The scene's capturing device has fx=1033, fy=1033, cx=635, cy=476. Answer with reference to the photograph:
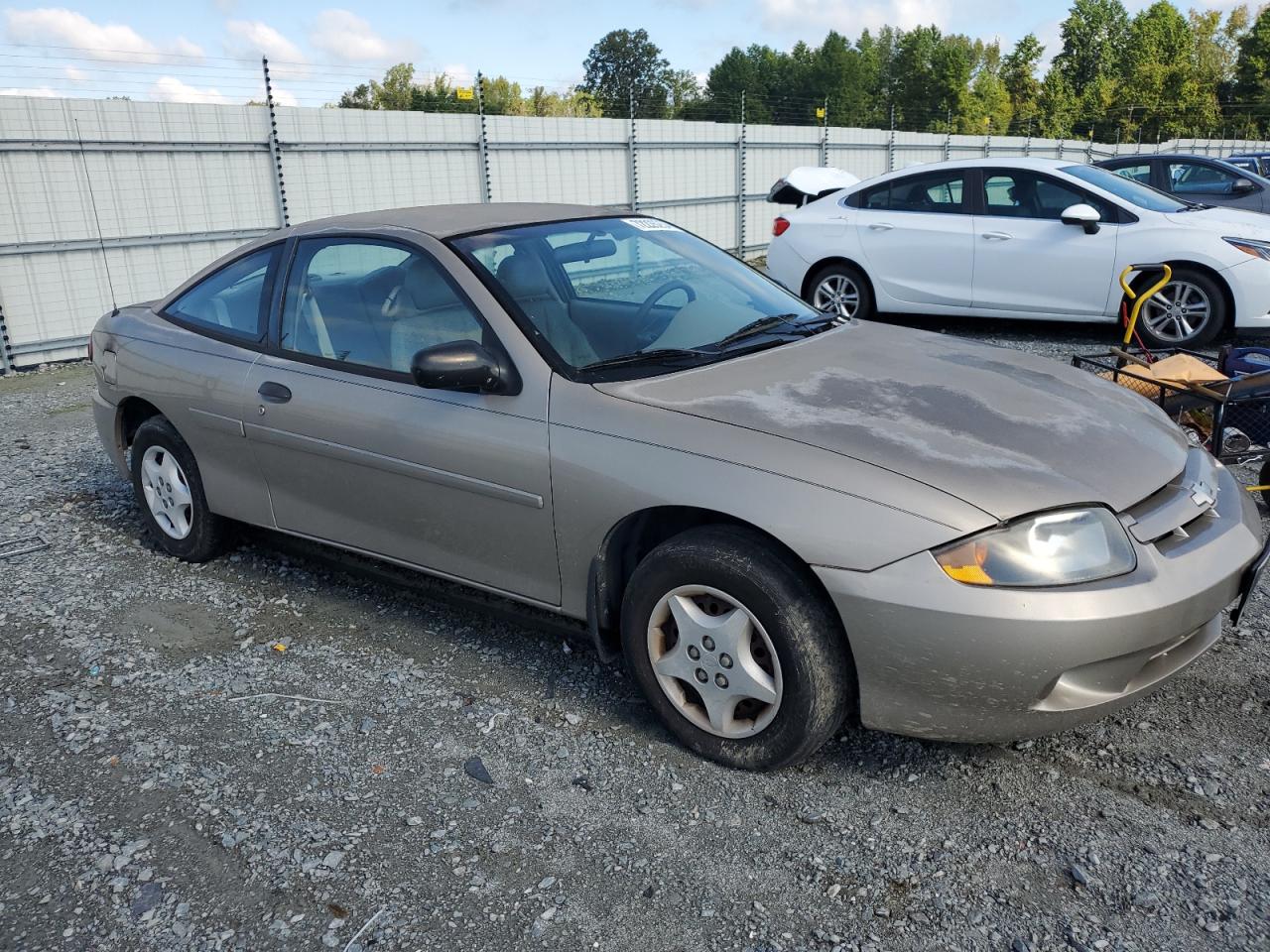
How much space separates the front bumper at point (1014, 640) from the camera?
2.50 m

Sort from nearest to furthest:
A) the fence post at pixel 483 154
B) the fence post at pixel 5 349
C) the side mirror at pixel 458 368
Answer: the side mirror at pixel 458 368
the fence post at pixel 5 349
the fence post at pixel 483 154

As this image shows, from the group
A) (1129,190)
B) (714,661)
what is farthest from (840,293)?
(714,661)

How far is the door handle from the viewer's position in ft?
12.8

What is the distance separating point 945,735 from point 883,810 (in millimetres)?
286

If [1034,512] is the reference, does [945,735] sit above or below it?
below

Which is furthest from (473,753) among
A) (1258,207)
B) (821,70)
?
(821,70)

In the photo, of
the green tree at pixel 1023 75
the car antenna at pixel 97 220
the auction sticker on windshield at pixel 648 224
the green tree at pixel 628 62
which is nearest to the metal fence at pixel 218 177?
the car antenna at pixel 97 220

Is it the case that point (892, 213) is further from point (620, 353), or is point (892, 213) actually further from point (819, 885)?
point (819, 885)

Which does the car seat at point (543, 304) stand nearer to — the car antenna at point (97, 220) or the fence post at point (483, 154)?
the car antenna at point (97, 220)

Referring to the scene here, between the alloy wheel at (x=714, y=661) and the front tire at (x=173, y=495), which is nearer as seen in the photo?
the alloy wheel at (x=714, y=661)

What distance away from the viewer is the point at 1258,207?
41.2ft

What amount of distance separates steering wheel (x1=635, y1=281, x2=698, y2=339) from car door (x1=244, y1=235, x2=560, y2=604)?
19.0 inches

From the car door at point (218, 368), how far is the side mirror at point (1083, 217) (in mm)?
6627

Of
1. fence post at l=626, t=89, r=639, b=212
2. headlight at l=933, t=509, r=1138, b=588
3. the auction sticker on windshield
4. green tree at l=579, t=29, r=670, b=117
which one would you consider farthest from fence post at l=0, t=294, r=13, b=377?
green tree at l=579, t=29, r=670, b=117
